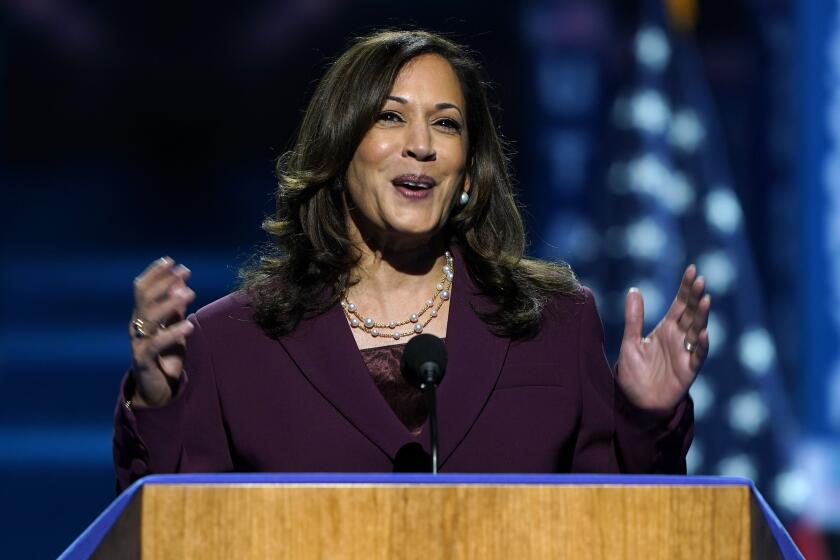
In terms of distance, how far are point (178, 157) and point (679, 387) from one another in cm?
254

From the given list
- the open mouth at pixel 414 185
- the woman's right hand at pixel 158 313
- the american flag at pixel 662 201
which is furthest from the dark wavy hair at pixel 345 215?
the american flag at pixel 662 201

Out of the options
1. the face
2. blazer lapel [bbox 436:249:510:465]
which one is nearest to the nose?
the face

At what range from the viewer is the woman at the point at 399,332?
1.70 m

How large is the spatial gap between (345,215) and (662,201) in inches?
81.2

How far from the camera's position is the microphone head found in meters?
1.49

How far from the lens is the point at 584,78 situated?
3.94 meters

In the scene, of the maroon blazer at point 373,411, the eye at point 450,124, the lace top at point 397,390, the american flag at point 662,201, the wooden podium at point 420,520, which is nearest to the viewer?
the wooden podium at point 420,520

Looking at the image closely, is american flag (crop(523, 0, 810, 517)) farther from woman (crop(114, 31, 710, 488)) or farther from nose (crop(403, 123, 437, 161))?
nose (crop(403, 123, 437, 161))

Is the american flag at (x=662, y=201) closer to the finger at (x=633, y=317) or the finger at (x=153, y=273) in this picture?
the finger at (x=633, y=317)

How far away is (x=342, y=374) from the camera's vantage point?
5.96 ft

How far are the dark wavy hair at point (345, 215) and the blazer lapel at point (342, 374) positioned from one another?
0.11 feet

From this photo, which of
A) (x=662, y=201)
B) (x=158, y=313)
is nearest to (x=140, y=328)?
(x=158, y=313)

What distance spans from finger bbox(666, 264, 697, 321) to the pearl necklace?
0.43 m

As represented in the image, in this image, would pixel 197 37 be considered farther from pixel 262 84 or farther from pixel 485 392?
pixel 485 392
